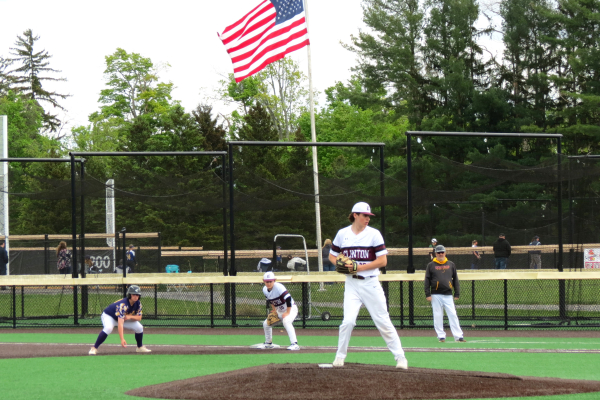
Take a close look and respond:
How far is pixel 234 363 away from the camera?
34.8 ft

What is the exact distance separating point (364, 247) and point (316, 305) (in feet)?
27.4

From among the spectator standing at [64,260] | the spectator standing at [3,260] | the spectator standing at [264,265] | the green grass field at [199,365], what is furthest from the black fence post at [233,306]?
the spectator standing at [3,260]

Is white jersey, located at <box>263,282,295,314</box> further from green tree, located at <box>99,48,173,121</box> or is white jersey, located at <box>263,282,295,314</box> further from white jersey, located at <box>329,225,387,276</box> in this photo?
green tree, located at <box>99,48,173,121</box>

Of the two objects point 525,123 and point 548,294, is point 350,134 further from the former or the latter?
point 548,294

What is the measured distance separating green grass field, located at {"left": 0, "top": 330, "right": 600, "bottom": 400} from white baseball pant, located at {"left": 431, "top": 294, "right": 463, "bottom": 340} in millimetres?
279

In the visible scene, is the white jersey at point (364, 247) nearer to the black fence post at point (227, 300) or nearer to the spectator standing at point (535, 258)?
the black fence post at point (227, 300)

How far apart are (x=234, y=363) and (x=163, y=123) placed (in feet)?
143

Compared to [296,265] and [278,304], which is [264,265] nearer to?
[296,265]

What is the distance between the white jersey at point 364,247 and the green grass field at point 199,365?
2175mm

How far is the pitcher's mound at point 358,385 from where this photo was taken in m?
7.13

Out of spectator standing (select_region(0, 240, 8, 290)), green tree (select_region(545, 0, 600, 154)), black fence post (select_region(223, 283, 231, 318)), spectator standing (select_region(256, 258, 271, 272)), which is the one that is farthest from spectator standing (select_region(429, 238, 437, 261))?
green tree (select_region(545, 0, 600, 154))

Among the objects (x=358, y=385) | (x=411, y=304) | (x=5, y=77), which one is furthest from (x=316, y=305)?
(x=5, y=77)

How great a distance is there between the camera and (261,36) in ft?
64.1

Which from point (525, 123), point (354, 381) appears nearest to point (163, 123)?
point (525, 123)
